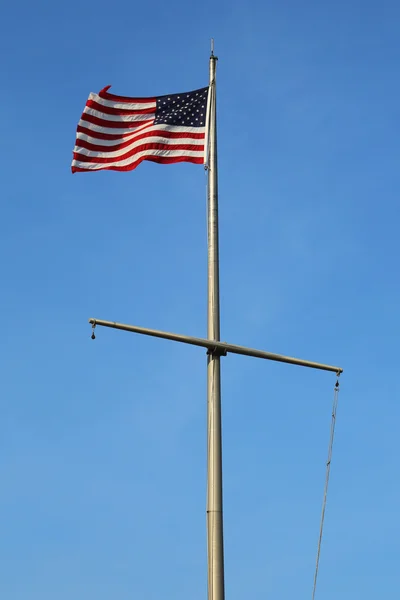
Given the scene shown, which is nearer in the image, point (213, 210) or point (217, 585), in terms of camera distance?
point (217, 585)

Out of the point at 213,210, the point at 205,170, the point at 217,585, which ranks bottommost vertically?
the point at 217,585

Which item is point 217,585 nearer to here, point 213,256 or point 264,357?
point 264,357

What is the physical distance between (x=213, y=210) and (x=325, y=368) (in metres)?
3.99

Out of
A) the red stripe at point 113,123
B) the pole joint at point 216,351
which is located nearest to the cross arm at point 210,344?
the pole joint at point 216,351

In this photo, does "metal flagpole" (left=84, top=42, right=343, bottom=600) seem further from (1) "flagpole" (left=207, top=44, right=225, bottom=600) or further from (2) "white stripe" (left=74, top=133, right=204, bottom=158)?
(2) "white stripe" (left=74, top=133, right=204, bottom=158)

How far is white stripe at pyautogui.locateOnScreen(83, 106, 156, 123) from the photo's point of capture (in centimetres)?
2252

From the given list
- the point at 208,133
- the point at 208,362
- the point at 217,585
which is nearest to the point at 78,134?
the point at 208,133

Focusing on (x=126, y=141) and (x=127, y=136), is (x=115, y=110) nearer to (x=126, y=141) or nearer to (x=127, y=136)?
(x=127, y=136)

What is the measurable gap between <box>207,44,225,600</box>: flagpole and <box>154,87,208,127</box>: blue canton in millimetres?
1521

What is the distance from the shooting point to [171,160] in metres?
21.8

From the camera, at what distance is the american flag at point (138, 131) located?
71.9ft

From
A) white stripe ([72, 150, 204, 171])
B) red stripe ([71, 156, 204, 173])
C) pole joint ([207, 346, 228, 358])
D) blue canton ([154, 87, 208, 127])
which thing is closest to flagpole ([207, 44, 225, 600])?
pole joint ([207, 346, 228, 358])

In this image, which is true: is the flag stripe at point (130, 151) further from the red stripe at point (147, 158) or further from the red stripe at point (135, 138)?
the red stripe at point (147, 158)

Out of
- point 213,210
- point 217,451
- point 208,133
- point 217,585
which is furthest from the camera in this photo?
point 208,133
